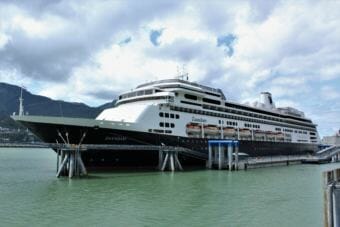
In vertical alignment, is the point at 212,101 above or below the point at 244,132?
above

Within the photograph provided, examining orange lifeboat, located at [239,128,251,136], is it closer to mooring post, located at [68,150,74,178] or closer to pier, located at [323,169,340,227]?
mooring post, located at [68,150,74,178]

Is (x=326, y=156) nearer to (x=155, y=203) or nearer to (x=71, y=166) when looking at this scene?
(x=71, y=166)

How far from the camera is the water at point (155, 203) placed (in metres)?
13.9

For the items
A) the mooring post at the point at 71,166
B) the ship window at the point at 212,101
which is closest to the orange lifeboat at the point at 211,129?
the ship window at the point at 212,101

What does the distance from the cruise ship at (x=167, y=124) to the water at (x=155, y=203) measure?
5.69 metres

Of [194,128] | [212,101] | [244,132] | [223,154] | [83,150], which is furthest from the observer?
[244,132]

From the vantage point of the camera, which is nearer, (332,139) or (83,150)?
(83,150)

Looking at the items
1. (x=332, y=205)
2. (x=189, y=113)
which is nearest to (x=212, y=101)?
(x=189, y=113)

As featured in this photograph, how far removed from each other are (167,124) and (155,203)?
19175 mm

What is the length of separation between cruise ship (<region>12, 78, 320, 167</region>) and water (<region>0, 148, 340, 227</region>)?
5.69 m

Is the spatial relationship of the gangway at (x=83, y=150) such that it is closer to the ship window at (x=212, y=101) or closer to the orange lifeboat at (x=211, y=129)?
the orange lifeboat at (x=211, y=129)

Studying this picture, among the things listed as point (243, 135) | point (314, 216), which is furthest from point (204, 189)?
point (243, 135)

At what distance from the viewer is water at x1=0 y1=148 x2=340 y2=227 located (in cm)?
1393

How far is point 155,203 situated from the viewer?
1753 centimetres
